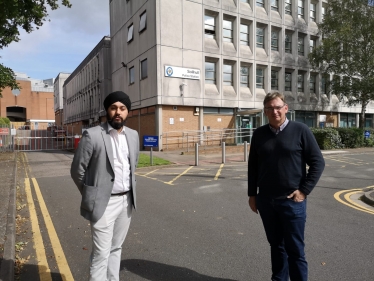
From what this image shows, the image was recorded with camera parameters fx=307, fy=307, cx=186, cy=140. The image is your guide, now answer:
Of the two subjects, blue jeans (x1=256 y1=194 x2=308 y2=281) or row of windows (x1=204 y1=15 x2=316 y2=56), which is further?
row of windows (x1=204 y1=15 x2=316 y2=56)

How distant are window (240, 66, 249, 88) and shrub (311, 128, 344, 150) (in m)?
6.55

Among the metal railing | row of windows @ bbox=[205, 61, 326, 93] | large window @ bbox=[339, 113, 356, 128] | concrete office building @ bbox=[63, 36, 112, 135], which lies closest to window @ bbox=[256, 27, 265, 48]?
row of windows @ bbox=[205, 61, 326, 93]

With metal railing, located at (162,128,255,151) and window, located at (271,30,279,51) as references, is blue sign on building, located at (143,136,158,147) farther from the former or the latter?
window, located at (271,30,279,51)

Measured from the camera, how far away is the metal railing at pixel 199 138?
20.9m

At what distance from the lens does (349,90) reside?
25859mm

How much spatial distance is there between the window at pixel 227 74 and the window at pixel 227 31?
6.38 ft

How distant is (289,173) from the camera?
275cm

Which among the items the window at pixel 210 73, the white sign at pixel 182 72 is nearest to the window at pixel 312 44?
the window at pixel 210 73

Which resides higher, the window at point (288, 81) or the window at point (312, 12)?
the window at point (312, 12)

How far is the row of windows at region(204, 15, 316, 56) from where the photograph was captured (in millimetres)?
22547

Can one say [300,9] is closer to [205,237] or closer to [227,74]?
[227,74]

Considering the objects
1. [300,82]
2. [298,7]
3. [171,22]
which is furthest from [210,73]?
[298,7]

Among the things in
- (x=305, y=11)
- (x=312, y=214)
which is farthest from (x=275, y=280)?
(x=305, y=11)

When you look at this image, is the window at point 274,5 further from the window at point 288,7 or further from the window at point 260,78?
the window at point 260,78
